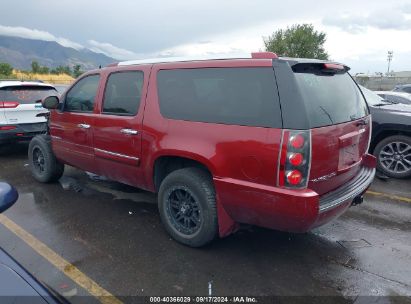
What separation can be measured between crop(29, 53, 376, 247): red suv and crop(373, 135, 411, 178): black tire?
94.7 inches

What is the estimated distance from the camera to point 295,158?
8.36 ft

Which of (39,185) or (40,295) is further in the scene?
(39,185)

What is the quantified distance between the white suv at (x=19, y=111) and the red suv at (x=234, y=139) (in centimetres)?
334

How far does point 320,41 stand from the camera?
45.7 metres

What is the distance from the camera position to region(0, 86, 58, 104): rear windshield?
662 centimetres

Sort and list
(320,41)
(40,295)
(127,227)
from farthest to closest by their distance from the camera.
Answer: (320,41) < (127,227) < (40,295)

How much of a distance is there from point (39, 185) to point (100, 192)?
3.66ft

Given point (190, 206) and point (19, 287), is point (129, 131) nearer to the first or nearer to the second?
point (190, 206)

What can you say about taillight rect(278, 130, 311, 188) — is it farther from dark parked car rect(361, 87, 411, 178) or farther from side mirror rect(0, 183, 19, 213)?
dark parked car rect(361, 87, 411, 178)

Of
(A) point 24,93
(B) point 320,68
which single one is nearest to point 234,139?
(B) point 320,68

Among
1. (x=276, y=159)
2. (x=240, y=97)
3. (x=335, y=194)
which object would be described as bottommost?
(x=335, y=194)

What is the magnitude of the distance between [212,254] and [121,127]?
1.70 metres

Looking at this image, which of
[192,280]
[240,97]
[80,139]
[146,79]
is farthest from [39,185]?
[240,97]

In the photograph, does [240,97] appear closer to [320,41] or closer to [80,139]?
[80,139]
